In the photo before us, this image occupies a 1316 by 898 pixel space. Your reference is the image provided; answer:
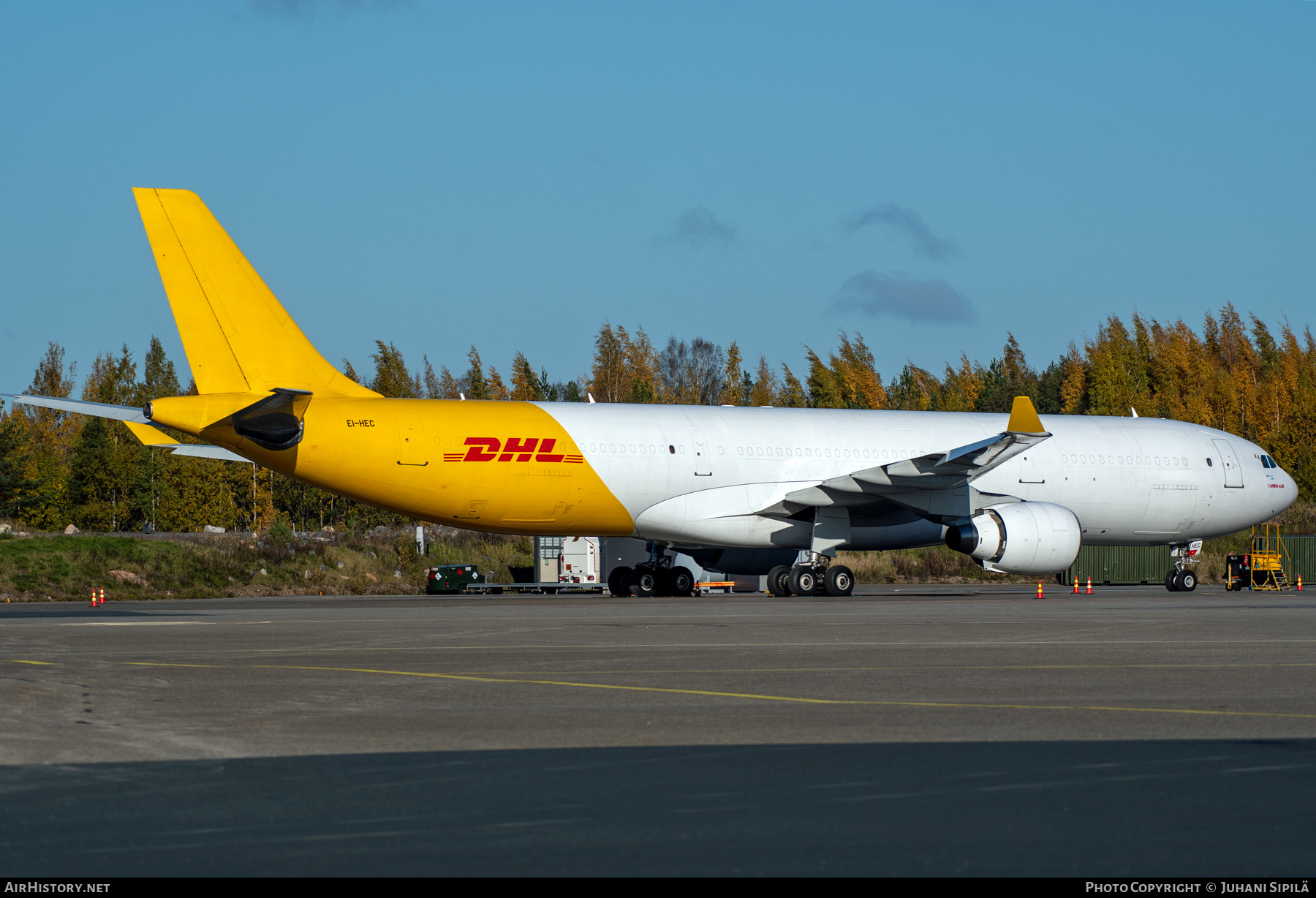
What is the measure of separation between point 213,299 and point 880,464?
14.4m

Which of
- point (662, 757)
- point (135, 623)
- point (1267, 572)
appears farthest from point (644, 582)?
point (662, 757)

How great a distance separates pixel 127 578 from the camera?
36.5m

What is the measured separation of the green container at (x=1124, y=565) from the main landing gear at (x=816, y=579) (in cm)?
1941

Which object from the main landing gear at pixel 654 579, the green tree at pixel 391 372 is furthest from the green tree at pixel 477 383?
the main landing gear at pixel 654 579

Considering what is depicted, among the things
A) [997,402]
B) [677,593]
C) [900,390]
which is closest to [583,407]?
[677,593]

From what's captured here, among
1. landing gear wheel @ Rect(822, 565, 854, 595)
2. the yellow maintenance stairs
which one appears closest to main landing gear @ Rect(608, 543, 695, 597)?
landing gear wheel @ Rect(822, 565, 854, 595)

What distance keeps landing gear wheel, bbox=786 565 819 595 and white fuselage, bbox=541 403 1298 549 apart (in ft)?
3.00

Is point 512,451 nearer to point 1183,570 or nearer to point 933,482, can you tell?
point 933,482

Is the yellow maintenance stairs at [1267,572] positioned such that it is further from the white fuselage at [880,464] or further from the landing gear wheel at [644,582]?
the landing gear wheel at [644,582]

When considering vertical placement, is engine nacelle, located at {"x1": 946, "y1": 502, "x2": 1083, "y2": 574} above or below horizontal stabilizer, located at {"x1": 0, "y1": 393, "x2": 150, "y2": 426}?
below

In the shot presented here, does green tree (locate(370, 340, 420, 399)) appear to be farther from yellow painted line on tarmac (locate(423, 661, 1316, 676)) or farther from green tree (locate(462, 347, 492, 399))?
yellow painted line on tarmac (locate(423, 661, 1316, 676))

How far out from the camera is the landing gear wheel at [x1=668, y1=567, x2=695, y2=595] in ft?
106

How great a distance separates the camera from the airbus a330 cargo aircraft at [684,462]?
25.8m

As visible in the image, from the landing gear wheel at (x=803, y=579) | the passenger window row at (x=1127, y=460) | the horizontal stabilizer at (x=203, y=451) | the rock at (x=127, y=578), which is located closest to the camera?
the landing gear wheel at (x=803, y=579)
